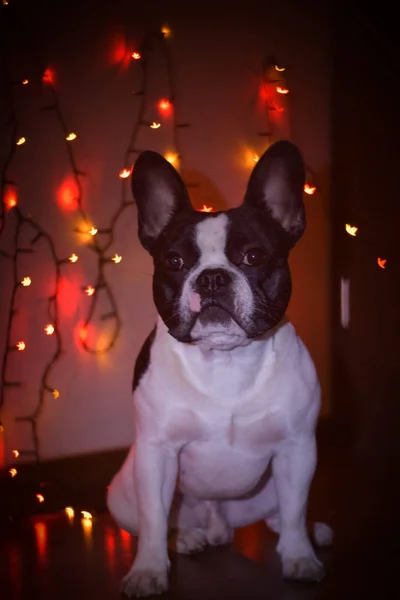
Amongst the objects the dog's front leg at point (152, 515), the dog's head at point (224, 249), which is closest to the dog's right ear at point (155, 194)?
the dog's head at point (224, 249)

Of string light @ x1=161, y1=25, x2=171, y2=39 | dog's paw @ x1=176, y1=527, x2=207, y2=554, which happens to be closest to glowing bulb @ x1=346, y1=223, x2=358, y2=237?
string light @ x1=161, y1=25, x2=171, y2=39

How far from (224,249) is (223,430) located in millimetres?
419

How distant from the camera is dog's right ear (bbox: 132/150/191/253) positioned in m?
1.73

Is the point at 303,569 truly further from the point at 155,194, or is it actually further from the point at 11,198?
the point at 11,198

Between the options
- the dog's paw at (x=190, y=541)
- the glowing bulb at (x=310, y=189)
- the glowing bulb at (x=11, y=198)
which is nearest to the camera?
A: the dog's paw at (x=190, y=541)

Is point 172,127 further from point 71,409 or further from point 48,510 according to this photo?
point 48,510

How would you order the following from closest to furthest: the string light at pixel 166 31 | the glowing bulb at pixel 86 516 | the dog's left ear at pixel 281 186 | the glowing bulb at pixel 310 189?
the dog's left ear at pixel 281 186 < the glowing bulb at pixel 86 516 < the string light at pixel 166 31 < the glowing bulb at pixel 310 189

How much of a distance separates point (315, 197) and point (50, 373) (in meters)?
1.45

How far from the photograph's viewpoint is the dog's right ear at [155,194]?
1.73 metres

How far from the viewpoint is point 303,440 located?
172 cm

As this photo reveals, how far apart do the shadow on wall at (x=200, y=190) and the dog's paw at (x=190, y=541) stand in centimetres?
151

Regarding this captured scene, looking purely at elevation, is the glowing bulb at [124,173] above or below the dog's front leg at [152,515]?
above

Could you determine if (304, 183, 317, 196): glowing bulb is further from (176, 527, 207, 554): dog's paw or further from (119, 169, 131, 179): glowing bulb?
(176, 527, 207, 554): dog's paw

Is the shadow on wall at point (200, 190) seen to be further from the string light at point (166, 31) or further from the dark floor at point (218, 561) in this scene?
the dark floor at point (218, 561)
